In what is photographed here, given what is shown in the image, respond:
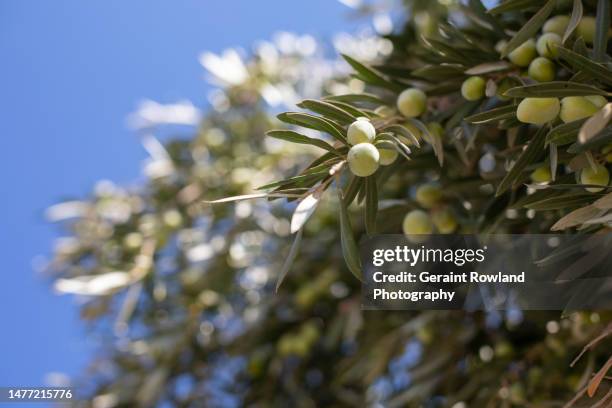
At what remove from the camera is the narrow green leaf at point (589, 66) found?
0.84 meters

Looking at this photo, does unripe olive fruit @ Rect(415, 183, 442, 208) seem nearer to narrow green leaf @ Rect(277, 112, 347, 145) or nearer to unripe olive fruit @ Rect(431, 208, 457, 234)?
unripe olive fruit @ Rect(431, 208, 457, 234)

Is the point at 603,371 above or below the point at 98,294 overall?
below

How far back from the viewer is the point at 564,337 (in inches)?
58.6

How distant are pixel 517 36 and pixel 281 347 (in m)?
1.58

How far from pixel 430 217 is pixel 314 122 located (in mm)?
379

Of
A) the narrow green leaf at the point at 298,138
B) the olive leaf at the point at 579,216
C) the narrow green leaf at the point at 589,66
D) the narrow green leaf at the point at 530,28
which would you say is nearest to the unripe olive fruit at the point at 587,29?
the narrow green leaf at the point at 530,28

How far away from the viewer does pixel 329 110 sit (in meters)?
0.97

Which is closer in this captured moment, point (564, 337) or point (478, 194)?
point (478, 194)

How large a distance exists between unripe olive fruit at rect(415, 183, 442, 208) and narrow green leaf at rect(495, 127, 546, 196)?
0.86ft

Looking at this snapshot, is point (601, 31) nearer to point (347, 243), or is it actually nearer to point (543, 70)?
point (543, 70)

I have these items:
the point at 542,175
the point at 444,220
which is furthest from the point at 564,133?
the point at 444,220

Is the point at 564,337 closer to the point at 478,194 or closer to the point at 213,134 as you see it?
the point at 478,194

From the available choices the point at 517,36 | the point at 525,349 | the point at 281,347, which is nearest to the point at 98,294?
the point at 281,347

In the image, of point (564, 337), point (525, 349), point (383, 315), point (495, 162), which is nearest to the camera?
point (495, 162)
